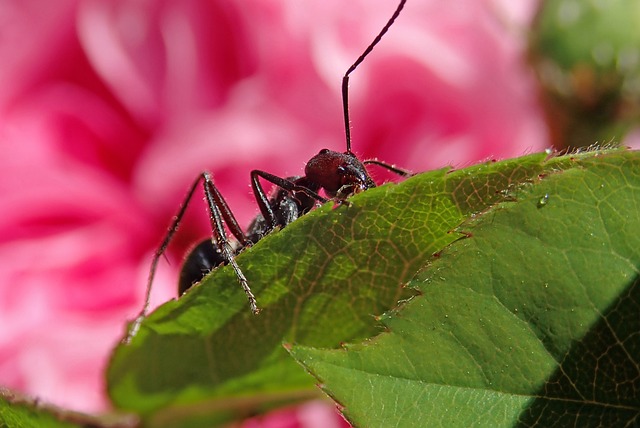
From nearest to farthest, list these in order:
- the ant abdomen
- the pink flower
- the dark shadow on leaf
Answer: the dark shadow on leaf, the ant abdomen, the pink flower

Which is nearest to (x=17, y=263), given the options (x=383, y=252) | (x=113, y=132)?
(x=113, y=132)

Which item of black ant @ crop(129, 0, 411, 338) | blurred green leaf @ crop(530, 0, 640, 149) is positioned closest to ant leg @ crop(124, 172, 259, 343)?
black ant @ crop(129, 0, 411, 338)

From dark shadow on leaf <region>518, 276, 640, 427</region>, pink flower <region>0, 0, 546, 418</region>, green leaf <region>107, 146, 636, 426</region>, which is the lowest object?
dark shadow on leaf <region>518, 276, 640, 427</region>

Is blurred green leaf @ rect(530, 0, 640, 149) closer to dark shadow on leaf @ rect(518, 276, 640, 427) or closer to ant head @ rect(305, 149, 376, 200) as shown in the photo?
ant head @ rect(305, 149, 376, 200)

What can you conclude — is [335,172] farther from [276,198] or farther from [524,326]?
[524,326]

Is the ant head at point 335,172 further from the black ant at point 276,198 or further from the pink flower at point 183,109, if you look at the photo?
the pink flower at point 183,109
